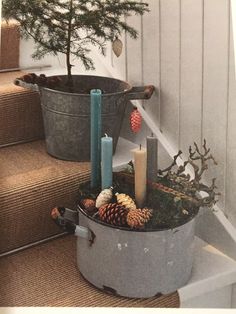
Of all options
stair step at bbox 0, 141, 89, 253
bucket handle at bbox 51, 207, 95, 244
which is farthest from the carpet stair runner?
bucket handle at bbox 51, 207, 95, 244

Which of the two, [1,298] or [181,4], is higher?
[181,4]

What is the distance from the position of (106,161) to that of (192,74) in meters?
0.35

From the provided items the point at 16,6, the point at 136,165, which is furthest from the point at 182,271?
the point at 16,6

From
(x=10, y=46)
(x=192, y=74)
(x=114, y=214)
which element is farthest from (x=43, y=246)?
(x=10, y=46)

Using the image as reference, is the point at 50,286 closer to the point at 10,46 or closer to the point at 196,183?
the point at 196,183

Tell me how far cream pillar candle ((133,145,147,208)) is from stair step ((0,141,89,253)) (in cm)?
24

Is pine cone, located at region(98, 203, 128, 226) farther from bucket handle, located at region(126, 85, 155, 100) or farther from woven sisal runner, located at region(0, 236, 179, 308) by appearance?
bucket handle, located at region(126, 85, 155, 100)

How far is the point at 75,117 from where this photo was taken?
1523 mm

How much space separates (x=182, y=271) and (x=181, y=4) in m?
0.65

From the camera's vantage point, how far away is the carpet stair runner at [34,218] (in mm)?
1278

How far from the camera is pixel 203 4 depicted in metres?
1.41

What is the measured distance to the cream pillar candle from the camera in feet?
4.16

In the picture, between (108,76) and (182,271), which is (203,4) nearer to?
(108,76)

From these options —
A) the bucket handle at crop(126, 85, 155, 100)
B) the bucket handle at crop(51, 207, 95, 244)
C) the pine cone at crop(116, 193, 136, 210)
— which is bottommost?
the bucket handle at crop(51, 207, 95, 244)
